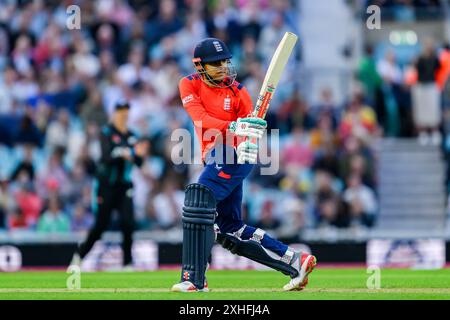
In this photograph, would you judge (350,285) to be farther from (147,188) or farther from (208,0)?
(208,0)

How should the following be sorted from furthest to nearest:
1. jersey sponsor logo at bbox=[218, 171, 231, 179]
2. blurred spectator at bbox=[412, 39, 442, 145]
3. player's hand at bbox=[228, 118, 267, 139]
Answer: blurred spectator at bbox=[412, 39, 442, 145]
jersey sponsor logo at bbox=[218, 171, 231, 179]
player's hand at bbox=[228, 118, 267, 139]

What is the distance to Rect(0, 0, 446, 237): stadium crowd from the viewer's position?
15.2 meters

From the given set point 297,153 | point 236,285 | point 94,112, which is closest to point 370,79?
point 297,153

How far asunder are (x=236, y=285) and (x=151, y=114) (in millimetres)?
6654

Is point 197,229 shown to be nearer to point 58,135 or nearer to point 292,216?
point 292,216

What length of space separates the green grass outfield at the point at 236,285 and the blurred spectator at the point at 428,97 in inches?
166

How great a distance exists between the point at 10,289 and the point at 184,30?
28.8 ft

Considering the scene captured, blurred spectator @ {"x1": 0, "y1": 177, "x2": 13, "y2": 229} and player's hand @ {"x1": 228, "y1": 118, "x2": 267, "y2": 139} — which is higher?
player's hand @ {"x1": 228, "y1": 118, "x2": 267, "y2": 139}

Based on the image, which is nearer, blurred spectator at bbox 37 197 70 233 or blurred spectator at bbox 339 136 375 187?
blurred spectator at bbox 37 197 70 233

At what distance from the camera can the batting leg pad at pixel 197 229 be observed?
8.20 meters

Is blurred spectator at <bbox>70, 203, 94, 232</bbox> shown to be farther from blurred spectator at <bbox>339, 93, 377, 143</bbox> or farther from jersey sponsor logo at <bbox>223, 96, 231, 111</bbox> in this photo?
jersey sponsor logo at <bbox>223, 96, 231, 111</bbox>

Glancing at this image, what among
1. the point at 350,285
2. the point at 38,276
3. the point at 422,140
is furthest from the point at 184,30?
the point at 350,285

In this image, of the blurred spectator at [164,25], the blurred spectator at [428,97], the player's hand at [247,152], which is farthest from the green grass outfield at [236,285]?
the blurred spectator at [164,25]

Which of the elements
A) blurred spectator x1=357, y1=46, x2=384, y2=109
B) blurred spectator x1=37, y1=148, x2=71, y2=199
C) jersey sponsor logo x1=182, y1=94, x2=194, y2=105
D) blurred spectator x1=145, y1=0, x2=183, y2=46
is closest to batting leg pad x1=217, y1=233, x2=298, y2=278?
jersey sponsor logo x1=182, y1=94, x2=194, y2=105
